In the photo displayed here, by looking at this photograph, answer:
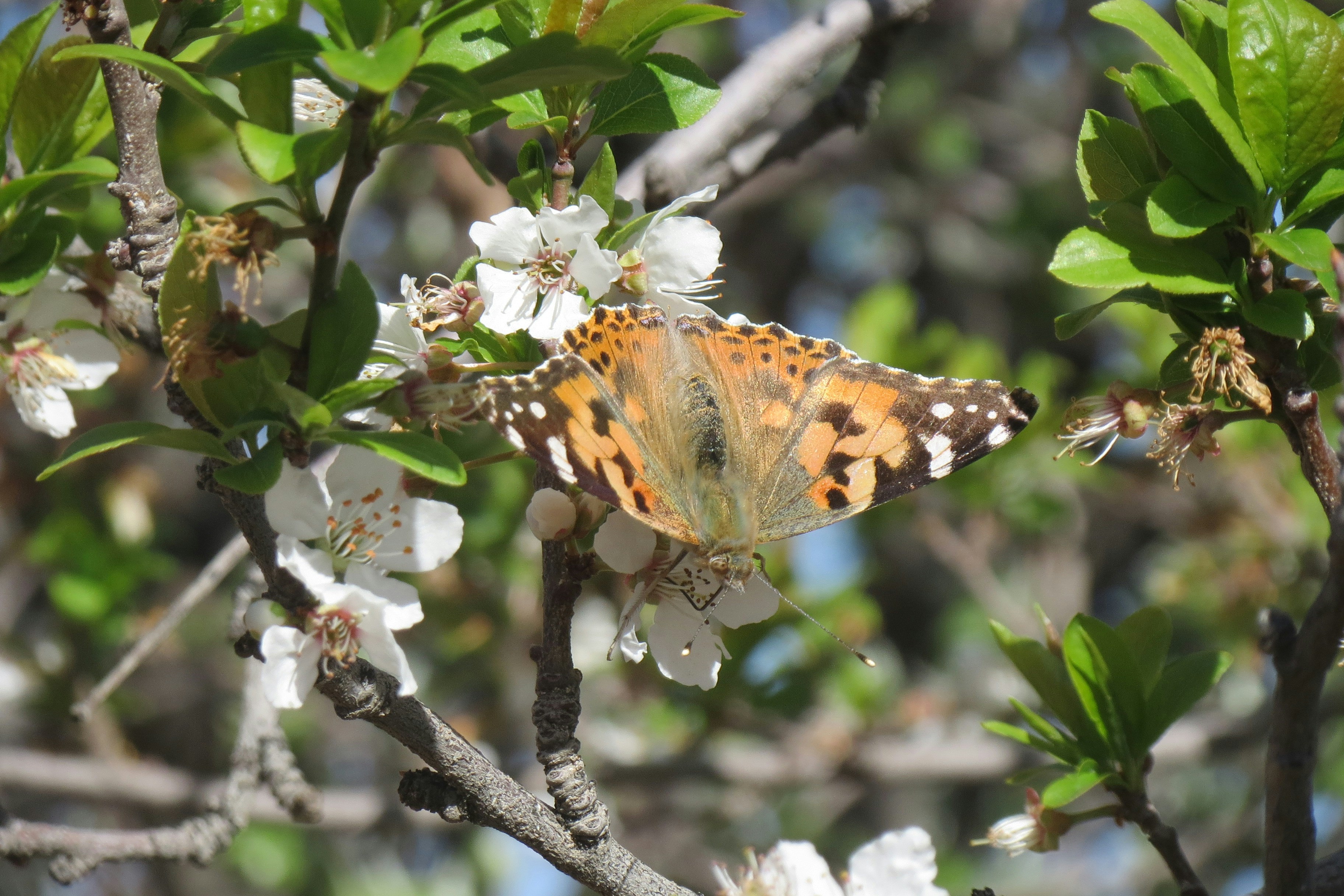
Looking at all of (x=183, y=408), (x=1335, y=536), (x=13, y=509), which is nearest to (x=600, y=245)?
(x=183, y=408)

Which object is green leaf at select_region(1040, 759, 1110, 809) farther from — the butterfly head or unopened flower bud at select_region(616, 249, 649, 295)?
unopened flower bud at select_region(616, 249, 649, 295)

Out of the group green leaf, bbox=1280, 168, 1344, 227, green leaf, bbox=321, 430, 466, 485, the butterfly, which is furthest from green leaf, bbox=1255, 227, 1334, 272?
green leaf, bbox=321, 430, 466, 485

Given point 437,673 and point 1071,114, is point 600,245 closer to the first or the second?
point 437,673

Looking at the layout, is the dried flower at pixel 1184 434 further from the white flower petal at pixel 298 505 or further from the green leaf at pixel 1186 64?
the white flower petal at pixel 298 505

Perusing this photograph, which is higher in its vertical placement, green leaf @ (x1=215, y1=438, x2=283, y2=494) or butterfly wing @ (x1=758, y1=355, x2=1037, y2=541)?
green leaf @ (x1=215, y1=438, x2=283, y2=494)

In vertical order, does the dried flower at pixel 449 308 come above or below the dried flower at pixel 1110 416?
above

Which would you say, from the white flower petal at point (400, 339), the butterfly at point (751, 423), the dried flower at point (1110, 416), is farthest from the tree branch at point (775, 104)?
the dried flower at point (1110, 416)
